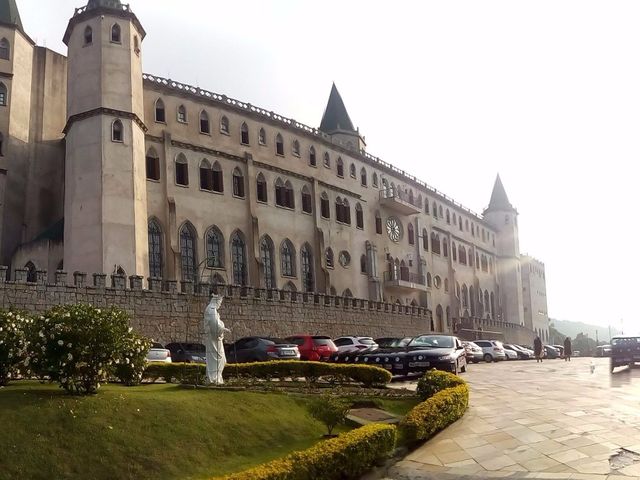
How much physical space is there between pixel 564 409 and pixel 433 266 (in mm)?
50934

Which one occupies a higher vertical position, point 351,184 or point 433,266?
point 351,184

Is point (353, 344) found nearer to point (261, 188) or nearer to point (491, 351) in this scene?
point (491, 351)

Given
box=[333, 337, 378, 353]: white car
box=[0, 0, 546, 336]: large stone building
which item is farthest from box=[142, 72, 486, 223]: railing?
box=[333, 337, 378, 353]: white car

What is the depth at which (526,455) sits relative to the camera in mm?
9680

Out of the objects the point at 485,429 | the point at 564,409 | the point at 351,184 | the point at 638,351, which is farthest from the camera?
the point at 351,184

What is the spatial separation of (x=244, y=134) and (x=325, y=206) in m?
8.68

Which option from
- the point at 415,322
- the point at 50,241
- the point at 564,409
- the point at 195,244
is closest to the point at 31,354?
the point at 564,409

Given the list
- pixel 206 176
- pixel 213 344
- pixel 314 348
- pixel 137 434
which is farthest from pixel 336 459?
pixel 206 176

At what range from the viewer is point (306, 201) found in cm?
4769

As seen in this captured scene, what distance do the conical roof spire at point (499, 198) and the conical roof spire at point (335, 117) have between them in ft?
100

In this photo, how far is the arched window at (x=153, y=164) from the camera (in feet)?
124

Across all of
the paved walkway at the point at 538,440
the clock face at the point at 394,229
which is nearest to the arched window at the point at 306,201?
the clock face at the point at 394,229

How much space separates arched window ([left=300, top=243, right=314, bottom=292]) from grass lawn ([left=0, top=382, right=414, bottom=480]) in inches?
1354

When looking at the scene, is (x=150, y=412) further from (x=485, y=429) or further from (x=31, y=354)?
(x=485, y=429)
